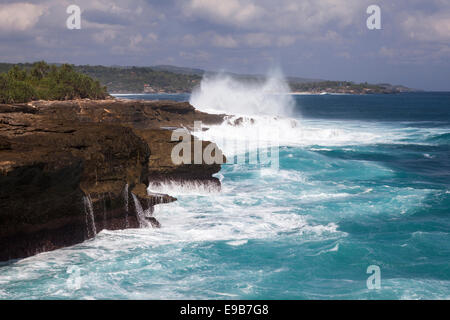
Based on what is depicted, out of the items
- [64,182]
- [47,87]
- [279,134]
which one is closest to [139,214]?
[64,182]

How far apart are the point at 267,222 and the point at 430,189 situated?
9.46m

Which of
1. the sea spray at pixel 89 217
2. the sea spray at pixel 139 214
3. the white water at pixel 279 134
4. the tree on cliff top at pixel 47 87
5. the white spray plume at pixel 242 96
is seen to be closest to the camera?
the sea spray at pixel 89 217

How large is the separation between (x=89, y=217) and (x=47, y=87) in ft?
126

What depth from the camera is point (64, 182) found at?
11016 millimetres

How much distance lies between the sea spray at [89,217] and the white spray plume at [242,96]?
170 feet

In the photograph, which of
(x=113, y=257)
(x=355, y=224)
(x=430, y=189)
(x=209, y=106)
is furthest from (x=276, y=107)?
(x=113, y=257)

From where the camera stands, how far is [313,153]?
29.3 m

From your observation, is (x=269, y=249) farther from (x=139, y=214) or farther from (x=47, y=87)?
(x=47, y=87)

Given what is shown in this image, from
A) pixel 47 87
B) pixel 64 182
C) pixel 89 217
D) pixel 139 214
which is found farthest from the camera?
pixel 47 87

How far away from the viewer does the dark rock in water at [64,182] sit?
33.5 ft

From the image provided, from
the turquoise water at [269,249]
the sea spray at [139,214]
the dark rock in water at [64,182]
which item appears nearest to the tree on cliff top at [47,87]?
the turquoise water at [269,249]

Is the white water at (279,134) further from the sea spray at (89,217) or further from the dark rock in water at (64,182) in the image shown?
the sea spray at (89,217)

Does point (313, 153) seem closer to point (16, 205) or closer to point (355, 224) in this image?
point (355, 224)

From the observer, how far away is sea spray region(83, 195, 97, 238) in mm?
11875
